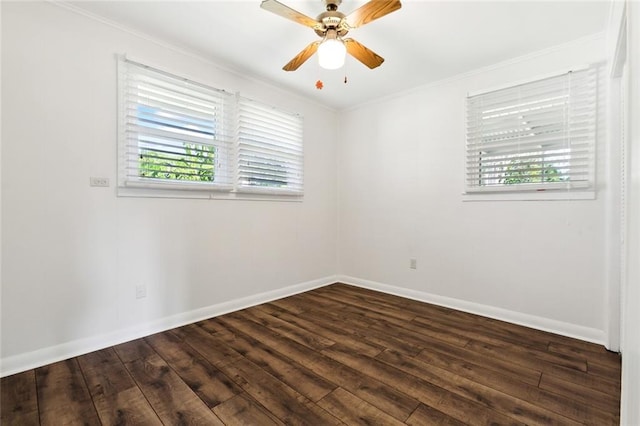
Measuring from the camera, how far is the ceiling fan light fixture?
1945mm

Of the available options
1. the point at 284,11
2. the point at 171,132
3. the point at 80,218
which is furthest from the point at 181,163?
the point at 284,11

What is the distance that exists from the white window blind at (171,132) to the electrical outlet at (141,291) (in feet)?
2.89

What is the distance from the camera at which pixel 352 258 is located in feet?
13.9

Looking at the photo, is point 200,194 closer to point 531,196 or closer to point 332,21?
point 332,21

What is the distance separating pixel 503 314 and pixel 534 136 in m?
1.76

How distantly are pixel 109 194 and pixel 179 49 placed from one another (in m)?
1.48

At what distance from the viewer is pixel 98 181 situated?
2279 mm

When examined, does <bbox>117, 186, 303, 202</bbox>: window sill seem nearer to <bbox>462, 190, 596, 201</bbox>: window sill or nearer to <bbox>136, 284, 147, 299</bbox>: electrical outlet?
<bbox>136, 284, 147, 299</bbox>: electrical outlet

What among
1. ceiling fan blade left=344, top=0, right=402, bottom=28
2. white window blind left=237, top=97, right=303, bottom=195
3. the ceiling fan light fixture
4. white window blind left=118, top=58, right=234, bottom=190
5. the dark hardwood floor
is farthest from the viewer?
white window blind left=237, top=97, right=303, bottom=195

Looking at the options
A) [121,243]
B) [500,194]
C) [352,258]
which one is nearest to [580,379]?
[500,194]

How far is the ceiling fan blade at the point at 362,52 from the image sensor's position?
2197 millimetres

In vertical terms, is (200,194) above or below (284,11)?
below

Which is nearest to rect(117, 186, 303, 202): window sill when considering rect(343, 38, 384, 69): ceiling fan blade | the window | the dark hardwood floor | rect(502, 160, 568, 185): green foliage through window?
the window

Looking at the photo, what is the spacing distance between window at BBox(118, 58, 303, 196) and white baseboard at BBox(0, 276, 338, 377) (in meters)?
1.16
